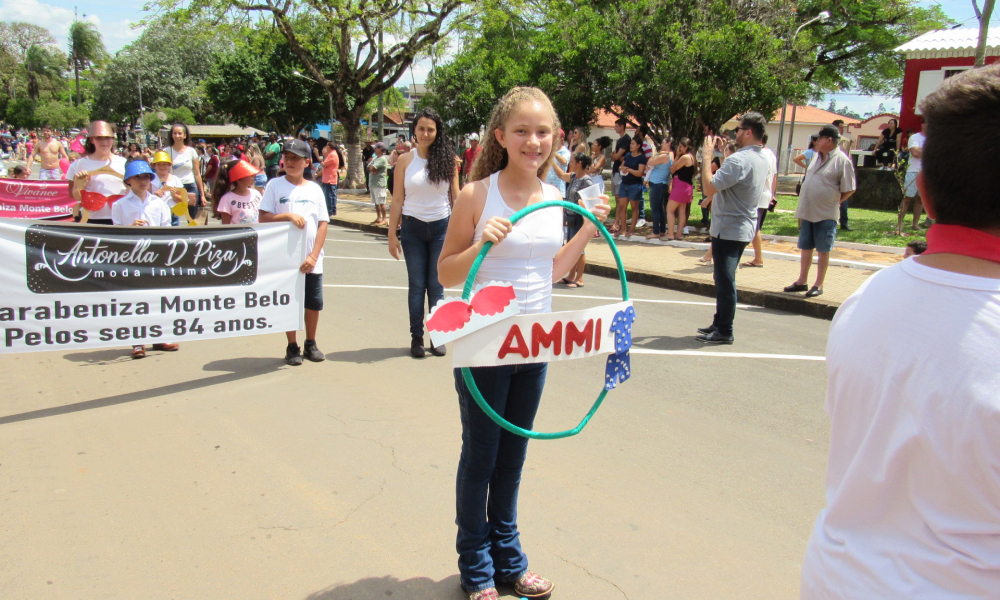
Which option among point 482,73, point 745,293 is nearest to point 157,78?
point 482,73

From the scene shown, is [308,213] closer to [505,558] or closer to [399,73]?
[505,558]

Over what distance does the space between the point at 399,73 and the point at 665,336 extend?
60.1ft

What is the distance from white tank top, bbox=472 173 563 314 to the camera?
256 cm

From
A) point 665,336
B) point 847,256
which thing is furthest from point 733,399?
point 847,256

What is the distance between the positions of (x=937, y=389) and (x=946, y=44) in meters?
24.0

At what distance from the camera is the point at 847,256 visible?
1114 cm

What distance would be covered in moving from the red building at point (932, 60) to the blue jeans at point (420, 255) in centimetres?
1944

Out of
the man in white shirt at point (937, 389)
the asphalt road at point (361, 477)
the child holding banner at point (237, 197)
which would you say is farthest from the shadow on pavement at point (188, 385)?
the man in white shirt at point (937, 389)

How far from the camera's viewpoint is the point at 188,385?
5.17 metres

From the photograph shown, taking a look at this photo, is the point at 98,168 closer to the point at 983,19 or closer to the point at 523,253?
the point at 523,253

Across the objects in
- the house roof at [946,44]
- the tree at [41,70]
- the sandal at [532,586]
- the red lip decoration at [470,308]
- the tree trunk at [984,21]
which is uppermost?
the tree at [41,70]

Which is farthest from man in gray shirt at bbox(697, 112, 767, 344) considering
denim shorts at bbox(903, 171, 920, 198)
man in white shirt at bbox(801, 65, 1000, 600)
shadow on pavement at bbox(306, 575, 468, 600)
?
denim shorts at bbox(903, 171, 920, 198)

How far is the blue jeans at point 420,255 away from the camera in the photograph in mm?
5957

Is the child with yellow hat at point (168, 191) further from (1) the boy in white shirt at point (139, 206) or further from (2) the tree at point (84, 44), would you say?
(2) the tree at point (84, 44)
